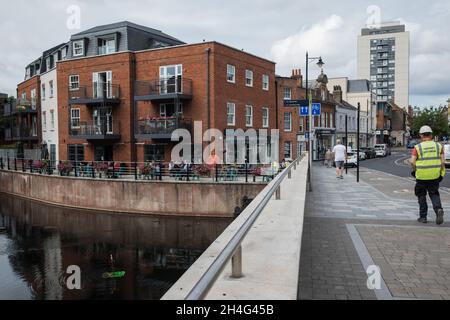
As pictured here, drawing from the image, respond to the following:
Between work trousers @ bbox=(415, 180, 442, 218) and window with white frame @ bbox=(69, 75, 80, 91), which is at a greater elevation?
window with white frame @ bbox=(69, 75, 80, 91)

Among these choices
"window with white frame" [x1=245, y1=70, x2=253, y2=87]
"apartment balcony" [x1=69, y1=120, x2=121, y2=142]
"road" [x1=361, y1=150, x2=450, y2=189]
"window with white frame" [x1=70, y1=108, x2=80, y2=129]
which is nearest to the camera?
"road" [x1=361, y1=150, x2=450, y2=189]

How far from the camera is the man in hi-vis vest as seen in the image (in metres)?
7.04

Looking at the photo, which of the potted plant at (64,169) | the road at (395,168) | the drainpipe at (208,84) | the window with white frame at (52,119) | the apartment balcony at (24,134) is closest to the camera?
the road at (395,168)

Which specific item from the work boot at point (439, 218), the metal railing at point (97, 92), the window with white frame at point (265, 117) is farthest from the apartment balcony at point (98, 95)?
the work boot at point (439, 218)

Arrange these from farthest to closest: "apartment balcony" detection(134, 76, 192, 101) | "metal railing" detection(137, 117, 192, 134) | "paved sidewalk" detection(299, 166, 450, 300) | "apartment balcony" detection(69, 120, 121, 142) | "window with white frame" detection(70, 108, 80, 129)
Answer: "window with white frame" detection(70, 108, 80, 129), "apartment balcony" detection(69, 120, 121, 142), "apartment balcony" detection(134, 76, 192, 101), "metal railing" detection(137, 117, 192, 134), "paved sidewalk" detection(299, 166, 450, 300)

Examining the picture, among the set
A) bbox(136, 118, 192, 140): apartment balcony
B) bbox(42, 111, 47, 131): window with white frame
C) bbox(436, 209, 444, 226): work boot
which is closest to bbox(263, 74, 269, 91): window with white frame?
bbox(136, 118, 192, 140): apartment balcony

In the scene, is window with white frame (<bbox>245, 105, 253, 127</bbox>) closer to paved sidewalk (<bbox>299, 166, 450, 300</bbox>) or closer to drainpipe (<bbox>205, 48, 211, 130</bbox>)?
drainpipe (<bbox>205, 48, 211, 130</bbox>)

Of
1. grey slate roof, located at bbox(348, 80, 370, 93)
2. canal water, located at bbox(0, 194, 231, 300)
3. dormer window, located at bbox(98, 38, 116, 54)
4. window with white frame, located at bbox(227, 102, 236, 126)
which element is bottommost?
canal water, located at bbox(0, 194, 231, 300)

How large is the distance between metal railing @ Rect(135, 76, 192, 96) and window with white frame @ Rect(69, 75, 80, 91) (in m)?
6.70

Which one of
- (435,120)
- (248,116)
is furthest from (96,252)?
(435,120)

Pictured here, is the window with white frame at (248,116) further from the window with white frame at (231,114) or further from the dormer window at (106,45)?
the dormer window at (106,45)

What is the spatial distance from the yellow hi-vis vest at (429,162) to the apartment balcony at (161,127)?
1906 cm

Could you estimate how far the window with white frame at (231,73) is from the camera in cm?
2733
